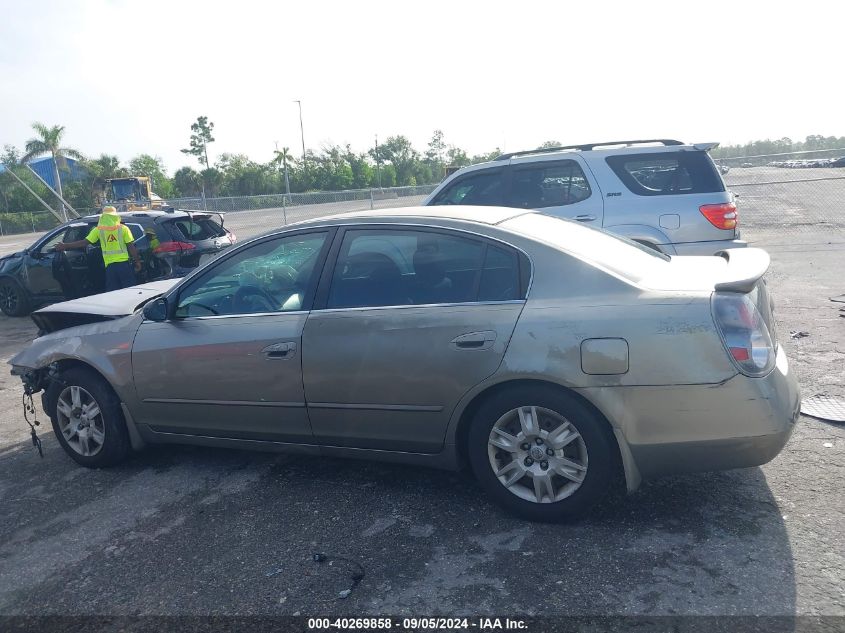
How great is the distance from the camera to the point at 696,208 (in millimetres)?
7129

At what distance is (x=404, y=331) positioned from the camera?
373cm

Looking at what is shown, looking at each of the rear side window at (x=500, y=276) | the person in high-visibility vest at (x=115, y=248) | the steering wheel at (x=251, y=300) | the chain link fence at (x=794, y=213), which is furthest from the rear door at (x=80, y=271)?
the chain link fence at (x=794, y=213)

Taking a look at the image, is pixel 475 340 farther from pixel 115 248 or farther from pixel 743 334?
pixel 115 248

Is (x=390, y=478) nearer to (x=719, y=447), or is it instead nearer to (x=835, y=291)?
(x=719, y=447)

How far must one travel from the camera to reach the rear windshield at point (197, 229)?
10688 millimetres

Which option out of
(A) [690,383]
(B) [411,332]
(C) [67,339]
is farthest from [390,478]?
(C) [67,339]

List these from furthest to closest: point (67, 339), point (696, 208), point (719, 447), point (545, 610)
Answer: point (696, 208), point (67, 339), point (719, 447), point (545, 610)

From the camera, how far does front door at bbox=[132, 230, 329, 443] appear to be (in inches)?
160

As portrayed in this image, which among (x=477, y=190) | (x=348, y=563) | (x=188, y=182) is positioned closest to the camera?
(x=348, y=563)

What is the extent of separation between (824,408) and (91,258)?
9.75m

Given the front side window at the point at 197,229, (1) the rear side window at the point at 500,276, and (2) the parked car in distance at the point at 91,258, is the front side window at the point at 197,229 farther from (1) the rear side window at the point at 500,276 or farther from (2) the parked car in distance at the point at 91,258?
(1) the rear side window at the point at 500,276

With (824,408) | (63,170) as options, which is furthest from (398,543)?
(63,170)

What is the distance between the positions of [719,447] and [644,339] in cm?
62

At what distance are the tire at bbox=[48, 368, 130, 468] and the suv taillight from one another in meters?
3.77
